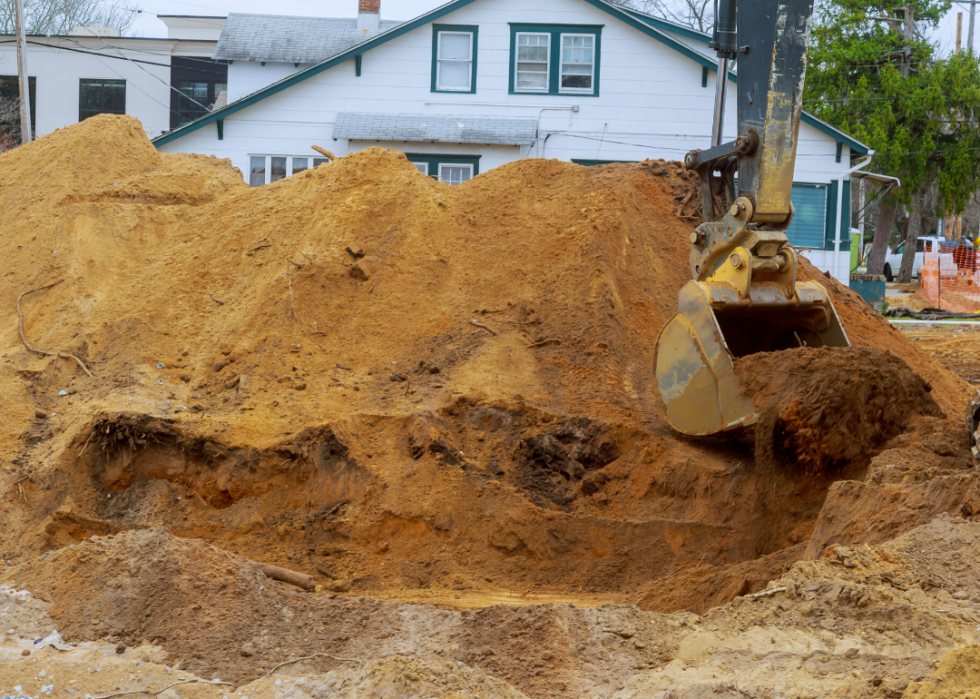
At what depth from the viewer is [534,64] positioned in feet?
60.4

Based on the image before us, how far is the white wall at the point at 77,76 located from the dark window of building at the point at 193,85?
31 cm

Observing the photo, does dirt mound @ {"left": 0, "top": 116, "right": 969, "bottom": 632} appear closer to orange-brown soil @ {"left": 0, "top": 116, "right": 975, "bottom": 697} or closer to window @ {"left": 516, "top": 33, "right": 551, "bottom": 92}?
orange-brown soil @ {"left": 0, "top": 116, "right": 975, "bottom": 697}

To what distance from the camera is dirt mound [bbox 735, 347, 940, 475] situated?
6305mm

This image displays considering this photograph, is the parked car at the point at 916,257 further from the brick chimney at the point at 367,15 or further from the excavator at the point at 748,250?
the excavator at the point at 748,250

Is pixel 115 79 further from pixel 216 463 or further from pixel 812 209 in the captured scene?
pixel 216 463

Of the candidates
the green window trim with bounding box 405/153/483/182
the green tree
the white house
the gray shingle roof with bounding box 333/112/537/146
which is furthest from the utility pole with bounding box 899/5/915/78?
the green window trim with bounding box 405/153/483/182

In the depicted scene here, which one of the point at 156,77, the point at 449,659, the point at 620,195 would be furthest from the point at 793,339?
the point at 156,77

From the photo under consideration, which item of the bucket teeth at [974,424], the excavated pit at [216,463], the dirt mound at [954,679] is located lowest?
the excavated pit at [216,463]

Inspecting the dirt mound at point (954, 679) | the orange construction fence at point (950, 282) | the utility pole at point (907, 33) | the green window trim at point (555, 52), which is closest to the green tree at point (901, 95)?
the utility pole at point (907, 33)

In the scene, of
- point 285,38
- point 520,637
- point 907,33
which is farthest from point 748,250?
point 907,33

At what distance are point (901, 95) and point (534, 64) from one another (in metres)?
13.3

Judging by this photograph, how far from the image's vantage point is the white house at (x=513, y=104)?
59.4 ft

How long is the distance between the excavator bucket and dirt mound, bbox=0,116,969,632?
0.46 metres

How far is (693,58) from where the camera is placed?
17922mm
